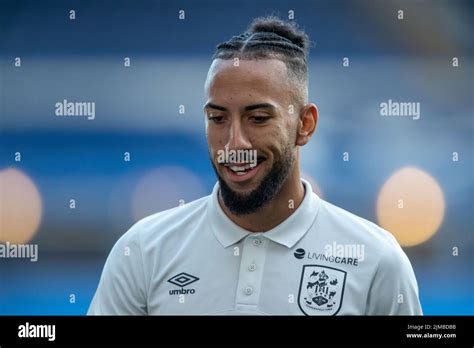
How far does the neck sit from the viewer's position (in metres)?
2.09

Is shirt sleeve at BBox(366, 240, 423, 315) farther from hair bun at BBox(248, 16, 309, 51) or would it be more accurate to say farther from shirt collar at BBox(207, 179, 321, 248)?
hair bun at BBox(248, 16, 309, 51)

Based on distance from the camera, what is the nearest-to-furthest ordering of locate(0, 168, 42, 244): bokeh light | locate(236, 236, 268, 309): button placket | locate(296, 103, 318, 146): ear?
locate(236, 236, 268, 309): button placket, locate(296, 103, 318, 146): ear, locate(0, 168, 42, 244): bokeh light

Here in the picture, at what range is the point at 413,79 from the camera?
7.44 feet

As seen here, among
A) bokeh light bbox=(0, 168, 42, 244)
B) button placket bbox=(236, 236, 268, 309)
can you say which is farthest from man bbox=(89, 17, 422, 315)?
bokeh light bbox=(0, 168, 42, 244)

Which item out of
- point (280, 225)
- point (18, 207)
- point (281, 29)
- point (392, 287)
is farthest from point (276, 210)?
point (18, 207)

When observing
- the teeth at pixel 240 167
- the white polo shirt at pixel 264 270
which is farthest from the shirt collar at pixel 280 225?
the teeth at pixel 240 167

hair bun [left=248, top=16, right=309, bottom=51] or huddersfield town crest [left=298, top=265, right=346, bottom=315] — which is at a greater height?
hair bun [left=248, top=16, right=309, bottom=51]

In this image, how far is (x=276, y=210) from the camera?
6.93 ft

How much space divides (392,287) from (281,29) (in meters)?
0.79

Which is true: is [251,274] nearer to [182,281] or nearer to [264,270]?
[264,270]

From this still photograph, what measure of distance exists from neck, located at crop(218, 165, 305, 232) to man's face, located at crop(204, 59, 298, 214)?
0.02 meters
